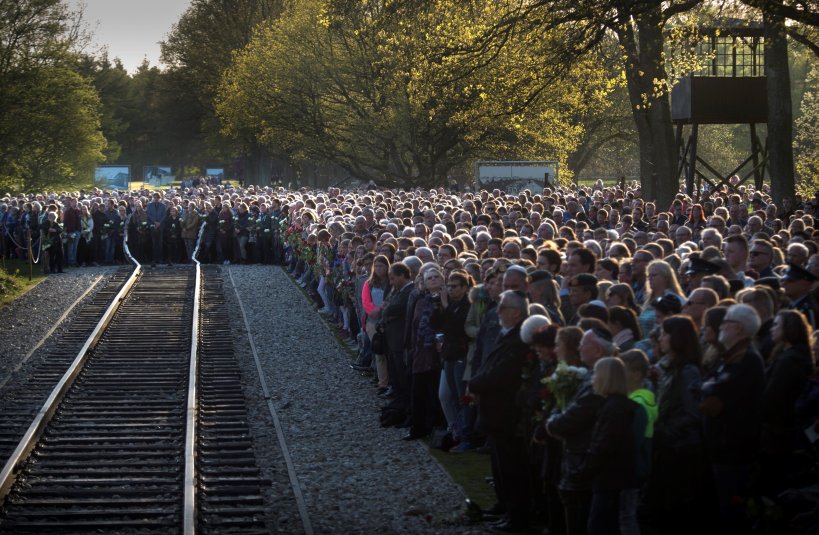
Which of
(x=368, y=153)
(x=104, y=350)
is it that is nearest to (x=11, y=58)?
(x=368, y=153)

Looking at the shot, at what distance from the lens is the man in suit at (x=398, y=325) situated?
15805mm

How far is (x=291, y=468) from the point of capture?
13617 millimetres

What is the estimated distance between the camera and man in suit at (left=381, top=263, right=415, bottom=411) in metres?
15.8

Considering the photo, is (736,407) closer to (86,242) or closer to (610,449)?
(610,449)

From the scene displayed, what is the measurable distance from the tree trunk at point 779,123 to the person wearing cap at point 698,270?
58.5ft

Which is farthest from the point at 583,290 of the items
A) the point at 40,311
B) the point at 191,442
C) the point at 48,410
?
the point at 40,311

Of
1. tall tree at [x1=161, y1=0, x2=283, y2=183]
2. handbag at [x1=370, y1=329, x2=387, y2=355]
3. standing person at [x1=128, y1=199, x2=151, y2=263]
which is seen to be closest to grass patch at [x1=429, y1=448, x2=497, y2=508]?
handbag at [x1=370, y1=329, x2=387, y2=355]

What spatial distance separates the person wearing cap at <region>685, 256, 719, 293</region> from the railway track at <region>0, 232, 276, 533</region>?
4.44m

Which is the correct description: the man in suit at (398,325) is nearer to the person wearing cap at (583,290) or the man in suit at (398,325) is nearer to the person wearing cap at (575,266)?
the person wearing cap at (575,266)

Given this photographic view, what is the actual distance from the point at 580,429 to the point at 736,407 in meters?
1.07

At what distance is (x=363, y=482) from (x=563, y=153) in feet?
141

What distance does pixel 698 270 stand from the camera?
12516mm

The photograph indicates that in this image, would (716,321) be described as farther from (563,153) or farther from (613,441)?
(563,153)

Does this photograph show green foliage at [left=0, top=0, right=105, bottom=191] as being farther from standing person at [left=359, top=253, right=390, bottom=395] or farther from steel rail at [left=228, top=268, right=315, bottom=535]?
standing person at [left=359, top=253, right=390, bottom=395]
